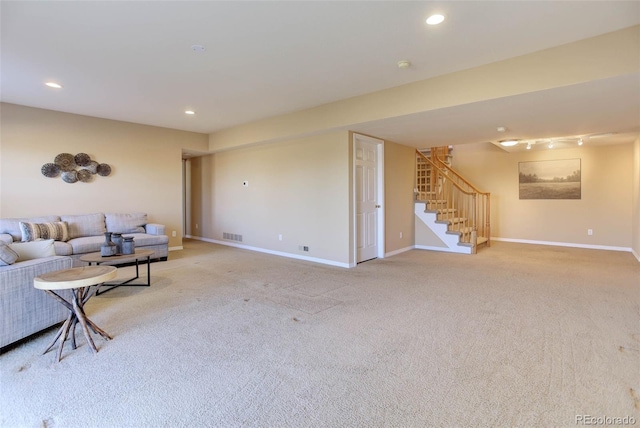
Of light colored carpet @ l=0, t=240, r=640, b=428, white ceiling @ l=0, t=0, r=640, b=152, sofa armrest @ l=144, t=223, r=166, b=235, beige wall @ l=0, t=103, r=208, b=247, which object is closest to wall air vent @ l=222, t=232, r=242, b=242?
beige wall @ l=0, t=103, r=208, b=247

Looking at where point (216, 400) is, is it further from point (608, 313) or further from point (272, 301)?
point (608, 313)

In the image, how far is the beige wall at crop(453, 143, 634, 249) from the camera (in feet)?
22.0

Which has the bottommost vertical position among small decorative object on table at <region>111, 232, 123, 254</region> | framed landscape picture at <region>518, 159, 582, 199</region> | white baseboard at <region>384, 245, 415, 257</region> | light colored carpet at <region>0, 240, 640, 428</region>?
light colored carpet at <region>0, 240, 640, 428</region>

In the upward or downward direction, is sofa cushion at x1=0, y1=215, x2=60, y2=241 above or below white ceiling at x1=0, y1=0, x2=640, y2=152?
below

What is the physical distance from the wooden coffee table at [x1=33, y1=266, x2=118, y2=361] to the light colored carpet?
114 mm

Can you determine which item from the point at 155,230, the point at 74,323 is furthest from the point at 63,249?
the point at 74,323

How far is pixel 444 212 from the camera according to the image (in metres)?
7.11

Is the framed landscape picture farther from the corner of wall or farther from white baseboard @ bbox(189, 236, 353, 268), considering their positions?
white baseboard @ bbox(189, 236, 353, 268)

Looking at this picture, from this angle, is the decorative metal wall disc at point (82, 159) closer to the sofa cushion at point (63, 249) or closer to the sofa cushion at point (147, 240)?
the sofa cushion at point (147, 240)

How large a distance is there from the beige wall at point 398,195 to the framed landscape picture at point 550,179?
118 inches

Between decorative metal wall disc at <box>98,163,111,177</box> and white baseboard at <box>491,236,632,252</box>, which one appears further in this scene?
white baseboard at <box>491,236,632,252</box>

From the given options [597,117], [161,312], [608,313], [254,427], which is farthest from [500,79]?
[161,312]

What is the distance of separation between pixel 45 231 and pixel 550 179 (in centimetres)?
1000

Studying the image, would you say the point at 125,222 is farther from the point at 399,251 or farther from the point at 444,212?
the point at 444,212
